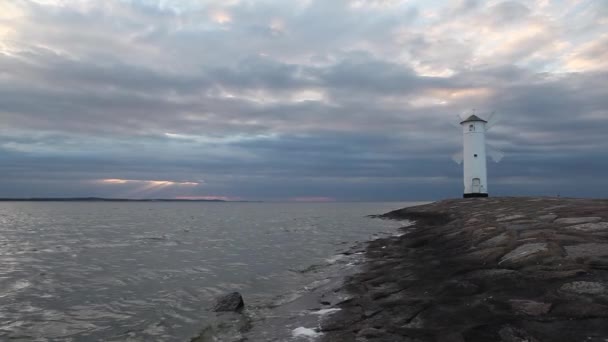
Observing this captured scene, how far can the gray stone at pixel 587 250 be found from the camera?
999 cm

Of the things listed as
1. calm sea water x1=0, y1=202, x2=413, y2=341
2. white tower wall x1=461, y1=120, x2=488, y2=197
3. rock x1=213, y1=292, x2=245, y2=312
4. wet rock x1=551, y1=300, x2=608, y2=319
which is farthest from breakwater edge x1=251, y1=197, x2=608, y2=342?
white tower wall x1=461, y1=120, x2=488, y2=197

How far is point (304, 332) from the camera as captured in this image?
29.6ft

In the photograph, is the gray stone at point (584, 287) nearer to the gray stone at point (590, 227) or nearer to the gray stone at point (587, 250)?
the gray stone at point (587, 250)

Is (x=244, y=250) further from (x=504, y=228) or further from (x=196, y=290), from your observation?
(x=504, y=228)

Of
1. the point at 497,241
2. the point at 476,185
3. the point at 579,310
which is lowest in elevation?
the point at 579,310

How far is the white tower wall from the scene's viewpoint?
49562mm

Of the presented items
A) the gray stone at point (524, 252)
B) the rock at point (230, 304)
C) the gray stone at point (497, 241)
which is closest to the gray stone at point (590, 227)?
the gray stone at point (497, 241)

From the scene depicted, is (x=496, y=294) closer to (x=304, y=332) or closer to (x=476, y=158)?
(x=304, y=332)

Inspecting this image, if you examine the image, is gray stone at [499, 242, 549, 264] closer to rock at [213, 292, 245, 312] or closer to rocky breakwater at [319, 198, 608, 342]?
rocky breakwater at [319, 198, 608, 342]

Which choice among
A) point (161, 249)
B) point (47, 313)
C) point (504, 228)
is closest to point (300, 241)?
point (161, 249)

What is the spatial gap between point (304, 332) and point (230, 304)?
3728mm

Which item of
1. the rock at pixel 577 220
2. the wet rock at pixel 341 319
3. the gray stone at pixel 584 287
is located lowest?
the wet rock at pixel 341 319

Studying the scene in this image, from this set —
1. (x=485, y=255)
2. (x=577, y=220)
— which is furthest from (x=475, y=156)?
(x=485, y=255)

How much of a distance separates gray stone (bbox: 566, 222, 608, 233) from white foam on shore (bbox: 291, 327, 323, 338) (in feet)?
31.2
